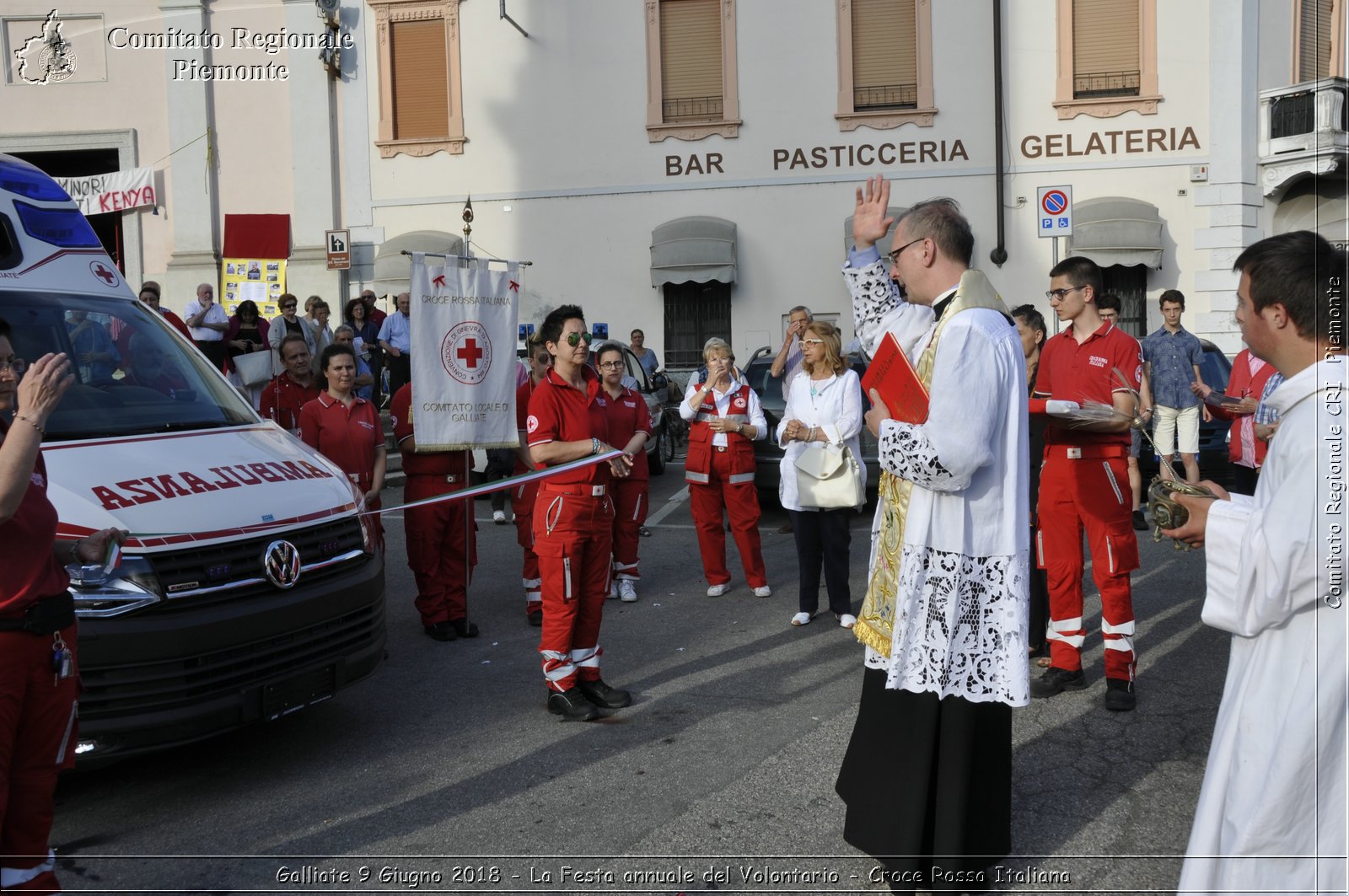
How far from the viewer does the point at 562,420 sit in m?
6.01

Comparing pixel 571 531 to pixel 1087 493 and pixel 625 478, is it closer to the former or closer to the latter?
pixel 625 478

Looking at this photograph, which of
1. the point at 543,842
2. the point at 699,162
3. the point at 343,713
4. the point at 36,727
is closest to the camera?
the point at 36,727

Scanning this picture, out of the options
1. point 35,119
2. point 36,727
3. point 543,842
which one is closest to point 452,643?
point 543,842

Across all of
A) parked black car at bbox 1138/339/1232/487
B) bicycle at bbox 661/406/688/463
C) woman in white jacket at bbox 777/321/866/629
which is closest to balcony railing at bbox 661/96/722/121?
bicycle at bbox 661/406/688/463

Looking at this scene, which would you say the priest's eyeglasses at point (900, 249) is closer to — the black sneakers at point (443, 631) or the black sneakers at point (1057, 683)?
the black sneakers at point (1057, 683)

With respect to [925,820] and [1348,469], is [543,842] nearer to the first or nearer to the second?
[925,820]

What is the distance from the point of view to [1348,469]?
101 inches

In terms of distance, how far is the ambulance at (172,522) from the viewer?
4414mm

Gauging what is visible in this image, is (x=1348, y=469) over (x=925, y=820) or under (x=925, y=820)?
over

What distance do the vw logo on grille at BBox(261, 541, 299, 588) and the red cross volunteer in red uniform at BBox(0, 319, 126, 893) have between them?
1.30m

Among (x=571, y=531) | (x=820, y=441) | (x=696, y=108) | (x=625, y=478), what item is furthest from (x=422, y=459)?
(x=696, y=108)

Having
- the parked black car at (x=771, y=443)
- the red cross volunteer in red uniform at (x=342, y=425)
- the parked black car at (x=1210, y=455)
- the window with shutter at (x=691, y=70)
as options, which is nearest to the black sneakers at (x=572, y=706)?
the red cross volunteer in red uniform at (x=342, y=425)

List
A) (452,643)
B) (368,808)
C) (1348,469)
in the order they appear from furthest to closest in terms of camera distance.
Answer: (452,643) → (368,808) → (1348,469)

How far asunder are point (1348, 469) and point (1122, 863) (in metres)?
2.07
